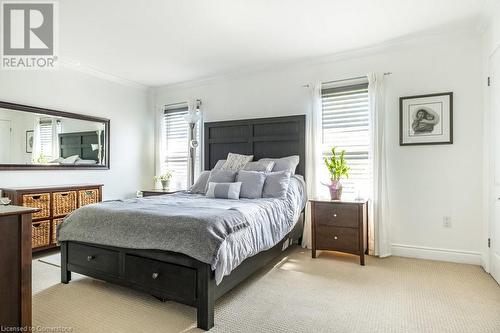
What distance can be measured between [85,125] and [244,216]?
133 inches

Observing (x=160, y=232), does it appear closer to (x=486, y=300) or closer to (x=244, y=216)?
(x=244, y=216)

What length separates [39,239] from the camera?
3.53 metres

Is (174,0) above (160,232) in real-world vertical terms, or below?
above

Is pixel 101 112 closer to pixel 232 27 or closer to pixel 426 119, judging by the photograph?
pixel 232 27

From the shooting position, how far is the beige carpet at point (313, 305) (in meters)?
1.97

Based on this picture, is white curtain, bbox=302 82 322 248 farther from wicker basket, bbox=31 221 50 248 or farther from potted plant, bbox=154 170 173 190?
wicker basket, bbox=31 221 50 248

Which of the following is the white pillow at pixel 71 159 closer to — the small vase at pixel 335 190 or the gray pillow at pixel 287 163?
the gray pillow at pixel 287 163

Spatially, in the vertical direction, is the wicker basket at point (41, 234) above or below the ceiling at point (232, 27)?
below

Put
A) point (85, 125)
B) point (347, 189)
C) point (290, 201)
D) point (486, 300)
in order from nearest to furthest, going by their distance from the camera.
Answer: point (486, 300) < point (290, 201) < point (347, 189) < point (85, 125)

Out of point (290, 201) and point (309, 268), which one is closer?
point (309, 268)

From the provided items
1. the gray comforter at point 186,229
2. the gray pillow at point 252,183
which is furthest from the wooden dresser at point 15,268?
the gray pillow at point 252,183

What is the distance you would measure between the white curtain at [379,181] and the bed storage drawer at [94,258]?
286cm

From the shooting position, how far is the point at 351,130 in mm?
3801

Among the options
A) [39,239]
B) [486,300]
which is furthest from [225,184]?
[486,300]
